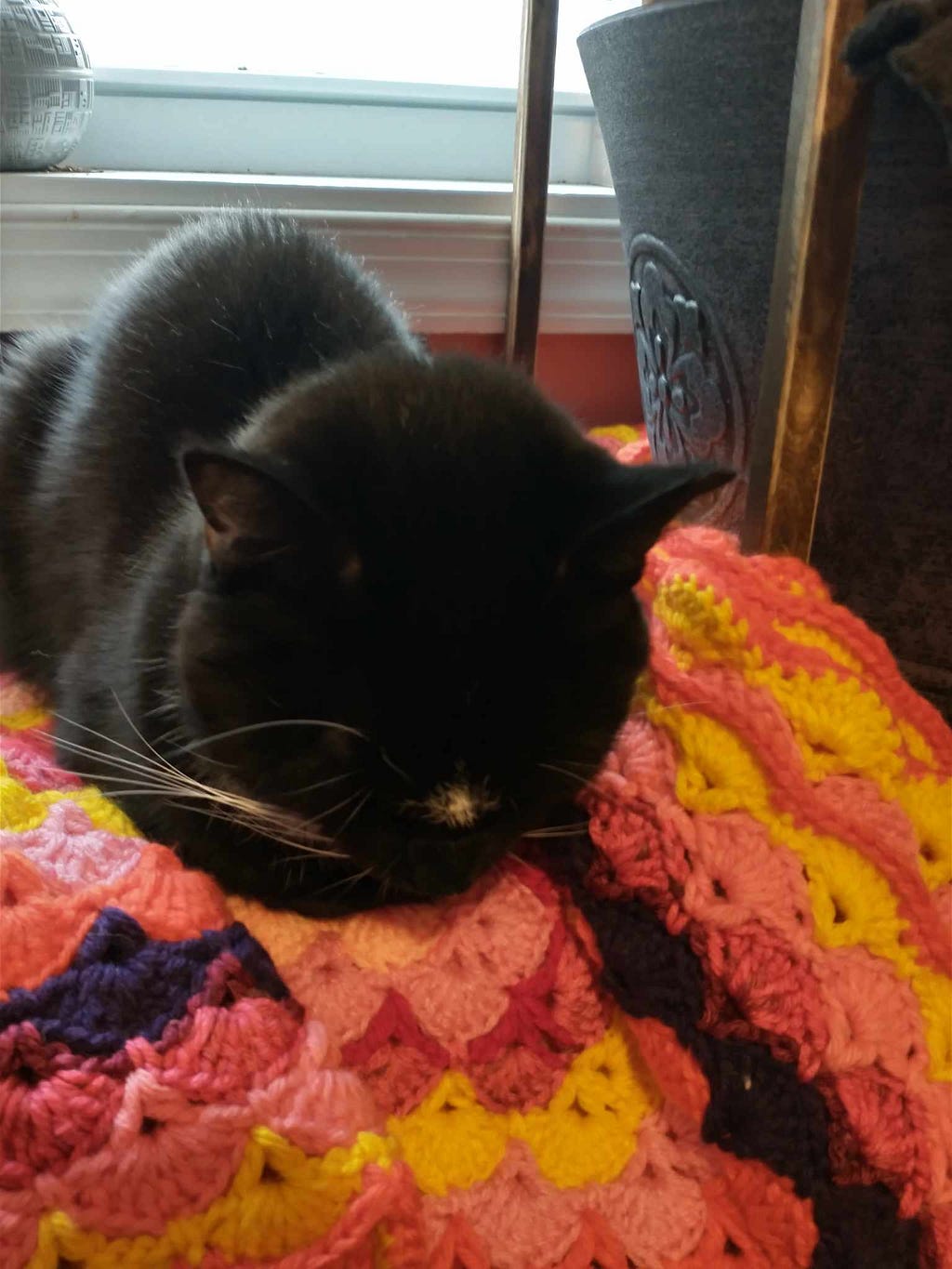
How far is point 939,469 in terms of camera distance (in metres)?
0.78

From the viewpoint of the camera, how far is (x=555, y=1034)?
60 centimetres

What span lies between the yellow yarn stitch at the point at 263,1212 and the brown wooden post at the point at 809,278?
1.73 ft

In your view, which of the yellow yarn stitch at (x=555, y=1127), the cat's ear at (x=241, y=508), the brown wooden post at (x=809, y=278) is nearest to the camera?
the cat's ear at (x=241, y=508)

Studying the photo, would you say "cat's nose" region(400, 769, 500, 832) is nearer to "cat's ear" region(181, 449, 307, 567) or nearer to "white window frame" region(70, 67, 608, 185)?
"cat's ear" region(181, 449, 307, 567)

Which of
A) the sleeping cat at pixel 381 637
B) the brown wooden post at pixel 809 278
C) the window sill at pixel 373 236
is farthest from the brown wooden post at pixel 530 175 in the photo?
the sleeping cat at pixel 381 637

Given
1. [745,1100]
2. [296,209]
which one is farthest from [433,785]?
[296,209]

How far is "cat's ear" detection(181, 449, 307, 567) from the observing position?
0.46 metres

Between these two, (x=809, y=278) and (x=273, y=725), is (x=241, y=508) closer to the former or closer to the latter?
(x=273, y=725)

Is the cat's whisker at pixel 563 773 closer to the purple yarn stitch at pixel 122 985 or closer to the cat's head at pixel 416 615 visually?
the cat's head at pixel 416 615

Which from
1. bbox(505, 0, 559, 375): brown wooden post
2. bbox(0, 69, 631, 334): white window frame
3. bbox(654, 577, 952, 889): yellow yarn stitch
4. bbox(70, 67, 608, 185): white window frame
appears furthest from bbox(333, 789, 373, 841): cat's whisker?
bbox(70, 67, 608, 185): white window frame

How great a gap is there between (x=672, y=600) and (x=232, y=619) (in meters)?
0.31

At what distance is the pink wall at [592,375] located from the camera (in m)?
1.40

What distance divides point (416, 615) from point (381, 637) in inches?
0.8

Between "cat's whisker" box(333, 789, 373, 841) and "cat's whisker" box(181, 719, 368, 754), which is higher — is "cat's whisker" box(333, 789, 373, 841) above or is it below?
below
